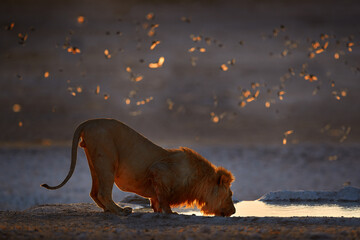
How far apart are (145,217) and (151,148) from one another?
174cm

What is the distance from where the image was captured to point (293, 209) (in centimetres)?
1137

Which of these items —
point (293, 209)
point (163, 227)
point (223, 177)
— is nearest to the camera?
point (163, 227)

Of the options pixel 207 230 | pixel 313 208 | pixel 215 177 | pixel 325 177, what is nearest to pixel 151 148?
pixel 215 177

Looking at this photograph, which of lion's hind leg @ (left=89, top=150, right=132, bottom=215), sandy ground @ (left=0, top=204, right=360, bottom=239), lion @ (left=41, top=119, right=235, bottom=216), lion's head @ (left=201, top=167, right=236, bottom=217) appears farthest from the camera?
lion's head @ (left=201, top=167, right=236, bottom=217)

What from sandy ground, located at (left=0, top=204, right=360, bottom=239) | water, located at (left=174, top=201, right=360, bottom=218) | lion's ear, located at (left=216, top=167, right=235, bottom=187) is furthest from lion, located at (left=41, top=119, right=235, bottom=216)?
water, located at (left=174, top=201, right=360, bottom=218)

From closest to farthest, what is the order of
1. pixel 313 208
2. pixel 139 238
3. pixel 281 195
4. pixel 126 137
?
pixel 139 238 → pixel 126 137 → pixel 313 208 → pixel 281 195

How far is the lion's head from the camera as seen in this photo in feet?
32.7

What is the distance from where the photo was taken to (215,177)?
999cm

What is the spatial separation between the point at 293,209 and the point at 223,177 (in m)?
2.34

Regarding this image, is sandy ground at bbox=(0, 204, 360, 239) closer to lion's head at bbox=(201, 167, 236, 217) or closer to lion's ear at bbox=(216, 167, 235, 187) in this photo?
lion's head at bbox=(201, 167, 236, 217)

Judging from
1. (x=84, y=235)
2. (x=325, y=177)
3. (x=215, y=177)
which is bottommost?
(x=84, y=235)

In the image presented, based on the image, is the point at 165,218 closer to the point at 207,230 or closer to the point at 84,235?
the point at 207,230

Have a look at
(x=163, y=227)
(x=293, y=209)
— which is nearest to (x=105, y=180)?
(x=163, y=227)

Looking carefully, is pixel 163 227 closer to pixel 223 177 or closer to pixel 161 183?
pixel 161 183
